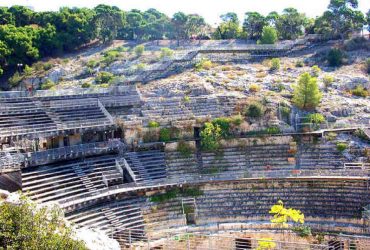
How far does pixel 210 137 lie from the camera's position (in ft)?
113

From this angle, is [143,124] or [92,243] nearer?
[92,243]

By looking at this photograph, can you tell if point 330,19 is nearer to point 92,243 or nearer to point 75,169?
point 75,169

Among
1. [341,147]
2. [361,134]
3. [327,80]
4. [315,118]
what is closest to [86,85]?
[315,118]

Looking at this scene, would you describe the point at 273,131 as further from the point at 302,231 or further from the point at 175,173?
the point at 302,231

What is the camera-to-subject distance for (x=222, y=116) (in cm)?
3719

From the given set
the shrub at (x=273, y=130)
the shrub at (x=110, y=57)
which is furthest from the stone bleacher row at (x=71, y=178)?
the shrub at (x=110, y=57)

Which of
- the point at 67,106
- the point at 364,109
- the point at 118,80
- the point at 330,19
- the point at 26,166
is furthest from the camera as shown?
the point at 330,19

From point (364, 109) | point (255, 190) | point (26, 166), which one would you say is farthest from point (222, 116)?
point (26, 166)

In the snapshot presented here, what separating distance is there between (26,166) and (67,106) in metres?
7.82

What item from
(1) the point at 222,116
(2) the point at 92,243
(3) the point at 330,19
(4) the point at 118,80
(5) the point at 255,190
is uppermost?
(3) the point at 330,19

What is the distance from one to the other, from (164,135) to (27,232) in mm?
20320

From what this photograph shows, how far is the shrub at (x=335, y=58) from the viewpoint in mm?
48812

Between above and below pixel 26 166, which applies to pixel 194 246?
below

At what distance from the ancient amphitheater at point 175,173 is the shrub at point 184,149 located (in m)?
0.08
